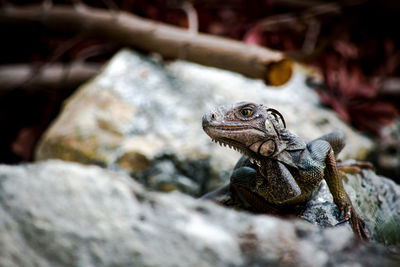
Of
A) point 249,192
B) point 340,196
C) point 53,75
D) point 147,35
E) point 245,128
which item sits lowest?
point 53,75

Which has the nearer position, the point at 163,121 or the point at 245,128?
the point at 245,128

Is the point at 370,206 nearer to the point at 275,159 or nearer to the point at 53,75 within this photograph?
the point at 275,159

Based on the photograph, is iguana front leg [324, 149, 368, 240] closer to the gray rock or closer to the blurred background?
the gray rock

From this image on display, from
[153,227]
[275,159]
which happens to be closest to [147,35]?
[275,159]

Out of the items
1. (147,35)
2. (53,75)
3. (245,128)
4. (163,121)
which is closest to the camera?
(245,128)

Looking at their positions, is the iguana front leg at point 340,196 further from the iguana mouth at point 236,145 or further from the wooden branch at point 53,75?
the wooden branch at point 53,75

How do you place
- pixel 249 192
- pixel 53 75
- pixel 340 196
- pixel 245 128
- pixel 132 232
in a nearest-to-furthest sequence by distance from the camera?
1. pixel 132 232
2. pixel 245 128
3. pixel 340 196
4. pixel 249 192
5. pixel 53 75

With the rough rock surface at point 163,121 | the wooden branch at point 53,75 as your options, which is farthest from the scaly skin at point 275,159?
the wooden branch at point 53,75
